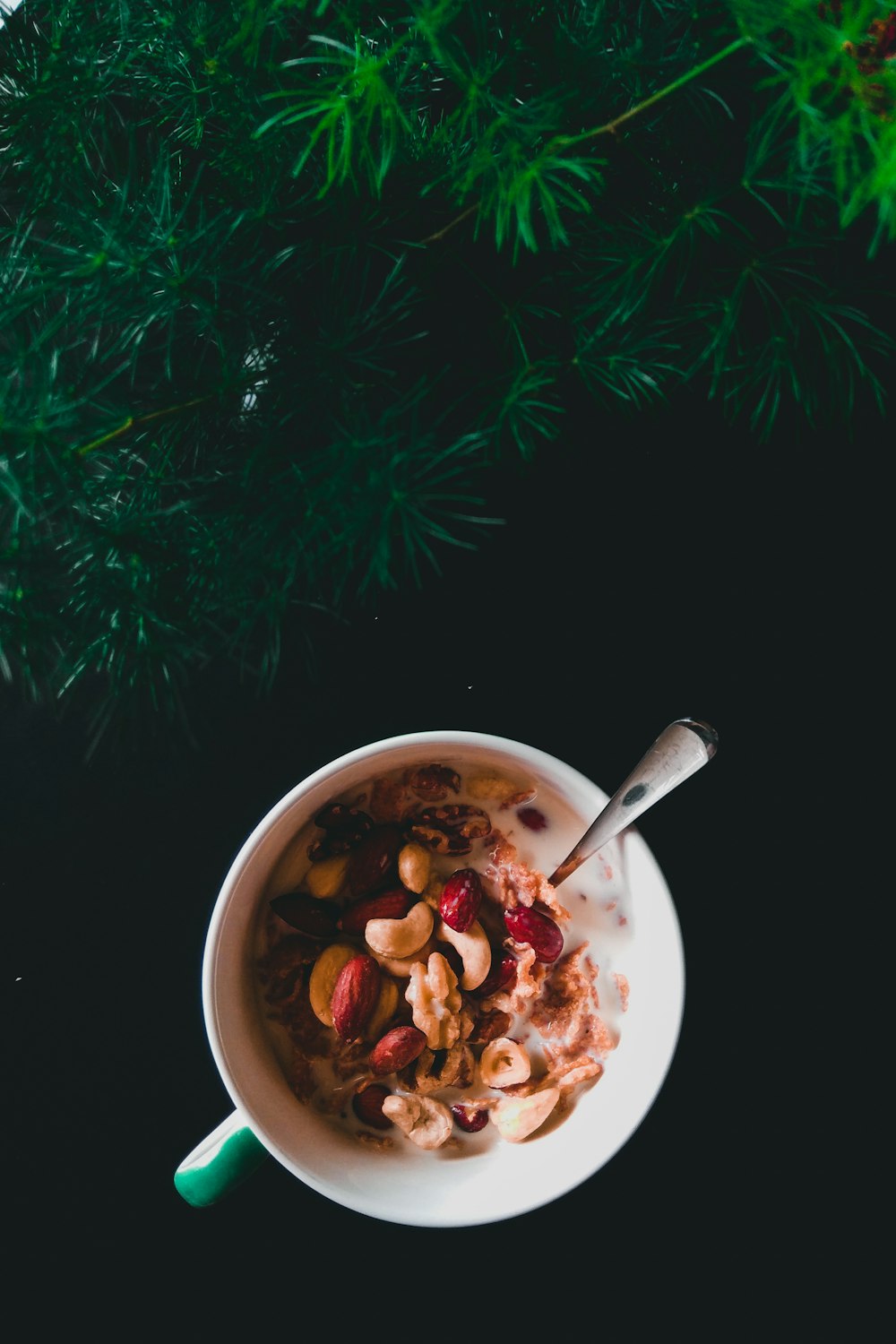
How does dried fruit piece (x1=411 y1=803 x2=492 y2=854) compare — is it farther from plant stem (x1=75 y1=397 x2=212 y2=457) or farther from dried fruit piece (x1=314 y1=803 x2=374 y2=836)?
plant stem (x1=75 y1=397 x2=212 y2=457)

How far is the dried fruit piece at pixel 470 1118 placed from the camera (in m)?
0.68

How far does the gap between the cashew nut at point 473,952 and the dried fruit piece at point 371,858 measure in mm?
56

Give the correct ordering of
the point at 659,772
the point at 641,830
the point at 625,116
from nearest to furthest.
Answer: the point at 625,116 → the point at 659,772 → the point at 641,830

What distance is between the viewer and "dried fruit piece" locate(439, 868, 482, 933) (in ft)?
2.17

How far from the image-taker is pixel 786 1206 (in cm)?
74

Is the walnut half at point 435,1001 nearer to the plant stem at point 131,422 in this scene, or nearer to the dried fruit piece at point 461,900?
the dried fruit piece at point 461,900

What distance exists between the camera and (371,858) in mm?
667

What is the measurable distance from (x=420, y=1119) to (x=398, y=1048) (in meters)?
0.06

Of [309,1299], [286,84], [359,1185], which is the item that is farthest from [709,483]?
[309,1299]

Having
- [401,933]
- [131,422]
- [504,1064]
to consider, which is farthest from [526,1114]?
[131,422]

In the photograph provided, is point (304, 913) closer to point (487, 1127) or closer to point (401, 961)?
point (401, 961)

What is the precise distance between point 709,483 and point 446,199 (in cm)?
26

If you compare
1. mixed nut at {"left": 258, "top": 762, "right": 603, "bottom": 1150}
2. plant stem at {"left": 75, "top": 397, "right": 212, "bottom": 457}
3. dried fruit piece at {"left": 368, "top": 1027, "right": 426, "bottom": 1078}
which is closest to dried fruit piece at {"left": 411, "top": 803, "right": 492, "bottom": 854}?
mixed nut at {"left": 258, "top": 762, "right": 603, "bottom": 1150}

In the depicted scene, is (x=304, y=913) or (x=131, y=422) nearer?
(x=131, y=422)
